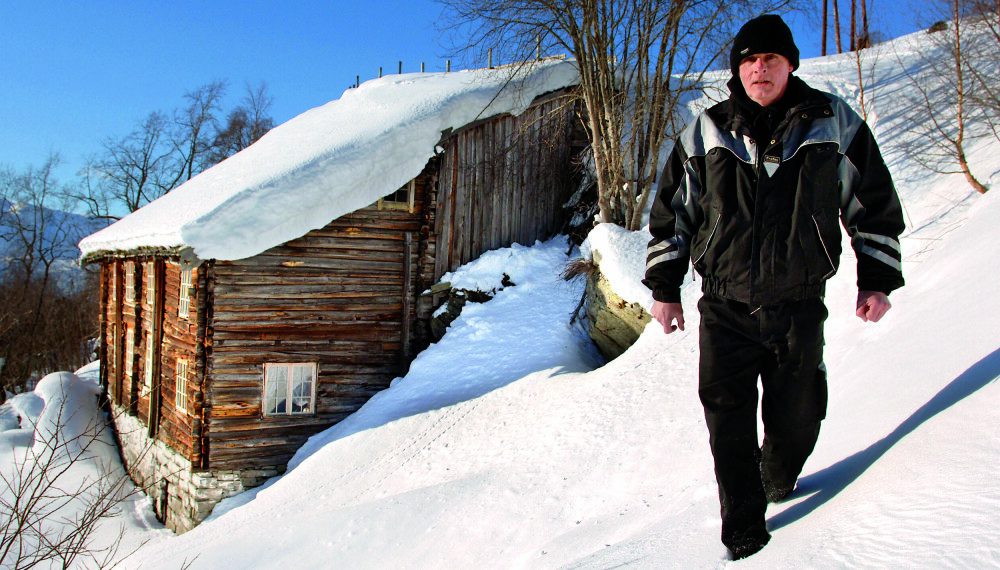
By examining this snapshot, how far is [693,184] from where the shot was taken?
9.02ft

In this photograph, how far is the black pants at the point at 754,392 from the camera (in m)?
2.48

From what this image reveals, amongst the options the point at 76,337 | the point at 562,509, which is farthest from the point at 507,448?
the point at 76,337

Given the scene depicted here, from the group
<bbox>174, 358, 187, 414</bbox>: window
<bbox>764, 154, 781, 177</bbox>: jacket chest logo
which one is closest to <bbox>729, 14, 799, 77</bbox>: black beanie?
<bbox>764, 154, 781, 177</bbox>: jacket chest logo

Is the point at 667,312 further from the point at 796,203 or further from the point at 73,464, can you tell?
the point at 73,464

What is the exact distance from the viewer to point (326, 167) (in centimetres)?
1005

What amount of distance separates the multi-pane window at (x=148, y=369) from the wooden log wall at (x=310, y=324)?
3.80 meters

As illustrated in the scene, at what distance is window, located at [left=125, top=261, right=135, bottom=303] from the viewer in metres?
14.3

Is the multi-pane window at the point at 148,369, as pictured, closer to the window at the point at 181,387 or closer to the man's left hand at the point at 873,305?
the window at the point at 181,387

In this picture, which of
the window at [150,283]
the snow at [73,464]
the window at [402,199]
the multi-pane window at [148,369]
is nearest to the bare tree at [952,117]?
the window at [402,199]

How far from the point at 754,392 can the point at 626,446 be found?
10.5 feet

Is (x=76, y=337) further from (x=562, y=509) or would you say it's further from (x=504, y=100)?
(x=562, y=509)

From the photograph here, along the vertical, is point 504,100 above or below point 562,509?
above

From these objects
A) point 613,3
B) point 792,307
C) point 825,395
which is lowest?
point 825,395

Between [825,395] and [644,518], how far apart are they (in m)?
1.73
